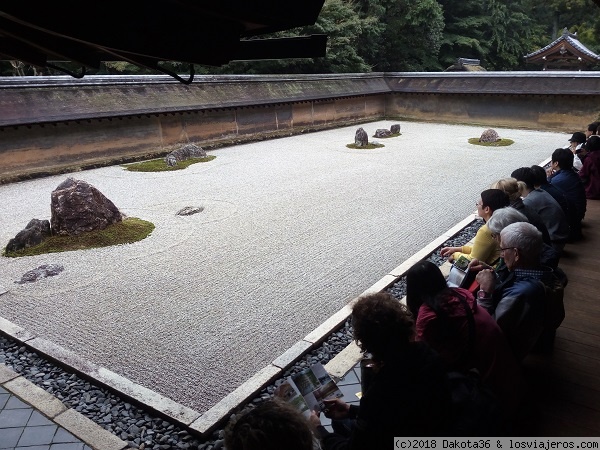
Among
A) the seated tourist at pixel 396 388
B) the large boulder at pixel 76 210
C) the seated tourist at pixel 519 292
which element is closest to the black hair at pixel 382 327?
the seated tourist at pixel 396 388

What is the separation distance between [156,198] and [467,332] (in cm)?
760

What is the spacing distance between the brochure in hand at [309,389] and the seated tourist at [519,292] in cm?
109

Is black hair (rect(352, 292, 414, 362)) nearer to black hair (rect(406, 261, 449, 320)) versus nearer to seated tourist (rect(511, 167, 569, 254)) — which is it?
black hair (rect(406, 261, 449, 320))

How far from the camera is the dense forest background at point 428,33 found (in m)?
22.6

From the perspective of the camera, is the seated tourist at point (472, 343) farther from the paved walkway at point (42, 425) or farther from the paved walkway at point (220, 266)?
the paved walkway at point (42, 425)

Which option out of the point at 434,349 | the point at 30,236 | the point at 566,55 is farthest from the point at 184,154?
the point at 566,55

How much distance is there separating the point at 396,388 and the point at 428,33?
27033 mm

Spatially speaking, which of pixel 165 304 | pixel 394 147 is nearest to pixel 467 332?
pixel 165 304

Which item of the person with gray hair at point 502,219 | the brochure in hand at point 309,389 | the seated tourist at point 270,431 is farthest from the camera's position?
the person with gray hair at point 502,219

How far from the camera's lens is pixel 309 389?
2.31 meters

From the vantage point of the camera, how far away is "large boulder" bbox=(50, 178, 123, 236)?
662cm

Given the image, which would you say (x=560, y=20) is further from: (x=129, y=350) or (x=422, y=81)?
(x=129, y=350)

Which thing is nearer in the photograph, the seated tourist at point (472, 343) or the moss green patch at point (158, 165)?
the seated tourist at point (472, 343)

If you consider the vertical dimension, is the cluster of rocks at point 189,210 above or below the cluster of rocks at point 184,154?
below
